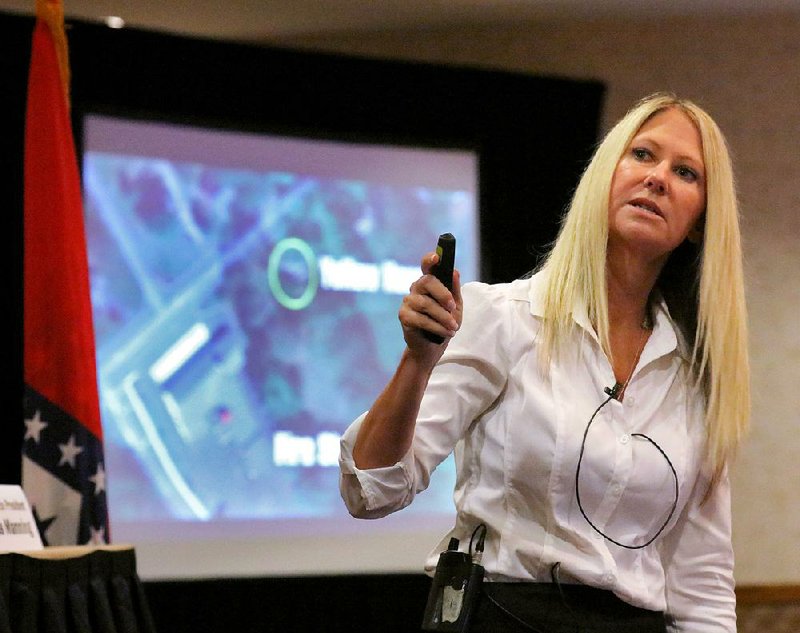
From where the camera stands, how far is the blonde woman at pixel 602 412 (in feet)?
4.66

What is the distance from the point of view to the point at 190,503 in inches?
153

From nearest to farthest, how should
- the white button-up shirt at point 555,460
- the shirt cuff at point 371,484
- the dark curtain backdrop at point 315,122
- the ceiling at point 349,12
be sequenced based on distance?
the shirt cuff at point 371,484
the white button-up shirt at point 555,460
the dark curtain backdrop at point 315,122
the ceiling at point 349,12

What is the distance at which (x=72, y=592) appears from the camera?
1.80 m

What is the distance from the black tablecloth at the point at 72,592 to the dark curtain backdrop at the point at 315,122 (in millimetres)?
1904

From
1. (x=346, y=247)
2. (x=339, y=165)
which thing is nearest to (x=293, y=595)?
(x=346, y=247)

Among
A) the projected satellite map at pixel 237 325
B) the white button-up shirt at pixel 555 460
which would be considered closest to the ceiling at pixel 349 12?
the projected satellite map at pixel 237 325

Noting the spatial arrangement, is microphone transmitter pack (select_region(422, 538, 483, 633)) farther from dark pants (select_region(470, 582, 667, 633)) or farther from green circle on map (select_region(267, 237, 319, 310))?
green circle on map (select_region(267, 237, 319, 310))

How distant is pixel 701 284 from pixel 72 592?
113 centimetres

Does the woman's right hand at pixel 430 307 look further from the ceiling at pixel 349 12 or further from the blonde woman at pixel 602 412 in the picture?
the ceiling at pixel 349 12

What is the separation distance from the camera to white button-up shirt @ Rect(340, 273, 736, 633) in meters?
1.44

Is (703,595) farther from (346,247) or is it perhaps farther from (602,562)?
(346,247)

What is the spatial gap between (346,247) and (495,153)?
2.63ft

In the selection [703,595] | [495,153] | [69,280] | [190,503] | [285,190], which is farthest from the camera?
[495,153]

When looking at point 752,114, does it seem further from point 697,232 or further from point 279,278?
point 697,232
